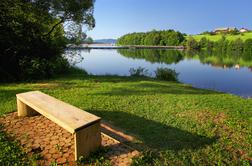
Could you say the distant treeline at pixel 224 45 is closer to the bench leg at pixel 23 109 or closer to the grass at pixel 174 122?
the grass at pixel 174 122

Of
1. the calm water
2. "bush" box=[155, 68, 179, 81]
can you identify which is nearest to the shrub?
the calm water

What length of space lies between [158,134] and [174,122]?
3.10 feet

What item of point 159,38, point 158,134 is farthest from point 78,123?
point 159,38

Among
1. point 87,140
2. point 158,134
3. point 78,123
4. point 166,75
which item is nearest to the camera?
point 78,123

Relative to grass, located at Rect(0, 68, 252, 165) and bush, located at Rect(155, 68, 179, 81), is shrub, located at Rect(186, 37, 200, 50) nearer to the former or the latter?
bush, located at Rect(155, 68, 179, 81)

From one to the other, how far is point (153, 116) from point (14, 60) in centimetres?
868

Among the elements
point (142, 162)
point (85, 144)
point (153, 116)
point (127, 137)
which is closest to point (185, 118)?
point (153, 116)

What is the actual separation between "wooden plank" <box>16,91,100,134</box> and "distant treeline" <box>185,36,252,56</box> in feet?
212

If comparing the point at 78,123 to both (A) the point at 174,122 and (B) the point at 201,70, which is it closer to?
(A) the point at 174,122

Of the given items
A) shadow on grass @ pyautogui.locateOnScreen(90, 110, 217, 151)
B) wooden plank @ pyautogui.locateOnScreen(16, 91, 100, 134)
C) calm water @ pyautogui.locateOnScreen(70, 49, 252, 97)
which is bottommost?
calm water @ pyautogui.locateOnScreen(70, 49, 252, 97)

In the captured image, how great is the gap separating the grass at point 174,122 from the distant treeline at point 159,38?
89.2 m

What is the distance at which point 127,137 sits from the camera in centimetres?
494

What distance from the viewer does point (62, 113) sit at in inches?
166

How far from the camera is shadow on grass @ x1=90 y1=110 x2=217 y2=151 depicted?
4684 millimetres
